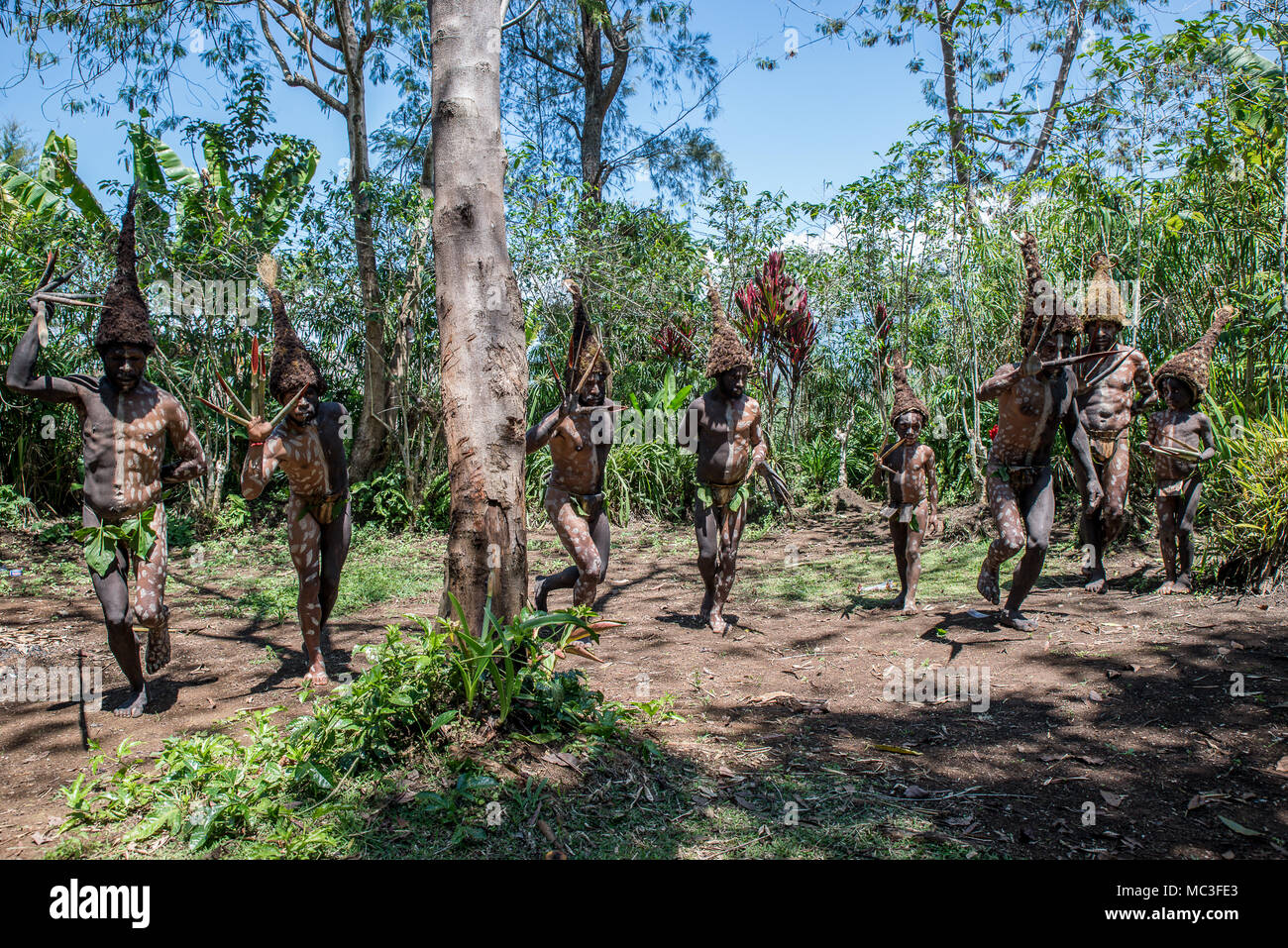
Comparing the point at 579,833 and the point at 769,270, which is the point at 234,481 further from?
the point at 579,833

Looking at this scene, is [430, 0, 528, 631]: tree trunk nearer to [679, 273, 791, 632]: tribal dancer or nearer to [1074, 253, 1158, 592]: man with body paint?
[679, 273, 791, 632]: tribal dancer

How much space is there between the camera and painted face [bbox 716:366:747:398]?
5954 mm

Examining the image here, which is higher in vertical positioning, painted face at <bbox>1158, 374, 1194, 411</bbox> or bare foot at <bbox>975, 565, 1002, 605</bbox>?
painted face at <bbox>1158, 374, 1194, 411</bbox>

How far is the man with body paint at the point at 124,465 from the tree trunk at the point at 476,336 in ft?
6.61

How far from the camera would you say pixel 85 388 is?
4.61 meters

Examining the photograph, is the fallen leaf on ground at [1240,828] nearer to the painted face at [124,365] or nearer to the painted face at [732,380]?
the painted face at [732,380]

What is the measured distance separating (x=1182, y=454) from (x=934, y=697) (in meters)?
3.28

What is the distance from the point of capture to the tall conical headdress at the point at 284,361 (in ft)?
15.4

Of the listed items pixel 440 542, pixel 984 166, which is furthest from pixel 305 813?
pixel 984 166

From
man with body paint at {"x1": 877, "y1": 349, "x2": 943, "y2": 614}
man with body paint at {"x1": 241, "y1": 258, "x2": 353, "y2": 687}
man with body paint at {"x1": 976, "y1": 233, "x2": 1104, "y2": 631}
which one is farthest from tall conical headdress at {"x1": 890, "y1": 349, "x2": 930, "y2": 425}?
man with body paint at {"x1": 241, "y1": 258, "x2": 353, "y2": 687}

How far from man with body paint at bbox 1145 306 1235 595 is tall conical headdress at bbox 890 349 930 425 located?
1.81m

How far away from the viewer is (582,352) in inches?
213

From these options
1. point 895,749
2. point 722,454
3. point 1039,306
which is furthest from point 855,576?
point 895,749

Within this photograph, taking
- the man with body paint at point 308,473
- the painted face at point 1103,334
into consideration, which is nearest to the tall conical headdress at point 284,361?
the man with body paint at point 308,473
